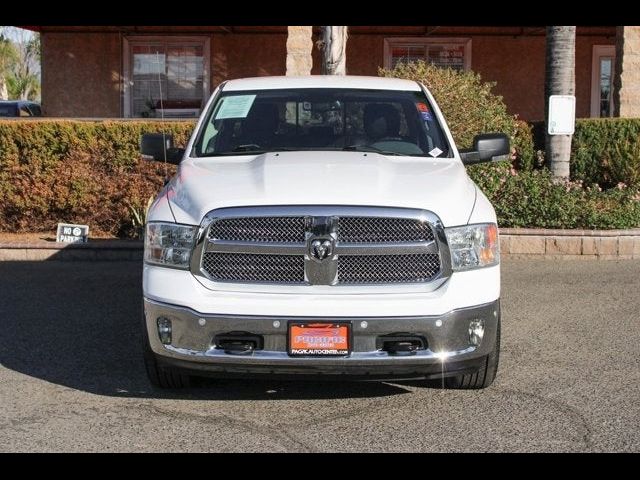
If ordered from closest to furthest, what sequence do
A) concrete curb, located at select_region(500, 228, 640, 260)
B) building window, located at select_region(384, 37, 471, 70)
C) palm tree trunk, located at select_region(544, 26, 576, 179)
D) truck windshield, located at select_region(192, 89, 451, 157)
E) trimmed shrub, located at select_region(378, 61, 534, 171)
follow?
truck windshield, located at select_region(192, 89, 451, 157)
concrete curb, located at select_region(500, 228, 640, 260)
trimmed shrub, located at select_region(378, 61, 534, 171)
palm tree trunk, located at select_region(544, 26, 576, 179)
building window, located at select_region(384, 37, 471, 70)

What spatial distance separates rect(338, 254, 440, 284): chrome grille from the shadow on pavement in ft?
3.20

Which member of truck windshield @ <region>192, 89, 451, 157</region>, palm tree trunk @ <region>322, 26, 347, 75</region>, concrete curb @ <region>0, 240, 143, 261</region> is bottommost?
concrete curb @ <region>0, 240, 143, 261</region>

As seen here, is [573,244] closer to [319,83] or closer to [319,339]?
[319,83]

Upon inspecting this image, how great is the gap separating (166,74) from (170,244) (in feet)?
51.3

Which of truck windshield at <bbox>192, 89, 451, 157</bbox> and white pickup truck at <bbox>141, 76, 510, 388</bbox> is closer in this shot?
white pickup truck at <bbox>141, 76, 510, 388</bbox>

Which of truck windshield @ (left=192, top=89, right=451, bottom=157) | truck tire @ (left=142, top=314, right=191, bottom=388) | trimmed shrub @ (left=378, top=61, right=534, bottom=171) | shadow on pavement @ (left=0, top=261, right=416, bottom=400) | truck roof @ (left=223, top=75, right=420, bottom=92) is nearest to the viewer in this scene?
truck tire @ (left=142, top=314, right=191, bottom=388)

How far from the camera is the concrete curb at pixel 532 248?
1089cm

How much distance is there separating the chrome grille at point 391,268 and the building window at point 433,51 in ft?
50.3

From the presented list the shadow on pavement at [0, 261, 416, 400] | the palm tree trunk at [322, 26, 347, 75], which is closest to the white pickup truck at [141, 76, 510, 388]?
the shadow on pavement at [0, 261, 416, 400]

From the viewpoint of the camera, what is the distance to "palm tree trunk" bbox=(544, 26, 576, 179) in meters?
12.6

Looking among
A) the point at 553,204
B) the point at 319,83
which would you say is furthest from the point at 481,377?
the point at 553,204

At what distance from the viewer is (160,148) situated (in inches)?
273

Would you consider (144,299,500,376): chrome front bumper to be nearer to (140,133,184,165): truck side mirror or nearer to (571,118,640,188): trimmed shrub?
(140,133,184,165): truck side mirror

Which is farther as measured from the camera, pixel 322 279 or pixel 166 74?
pixel 166 74
